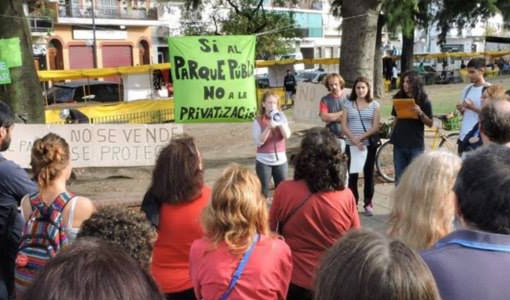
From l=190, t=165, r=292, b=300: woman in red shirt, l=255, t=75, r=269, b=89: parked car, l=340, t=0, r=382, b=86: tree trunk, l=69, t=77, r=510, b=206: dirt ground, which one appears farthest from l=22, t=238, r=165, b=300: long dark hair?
l=255, t=75, r=269, b=89: parked car

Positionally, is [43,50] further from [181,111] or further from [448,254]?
[448,254]

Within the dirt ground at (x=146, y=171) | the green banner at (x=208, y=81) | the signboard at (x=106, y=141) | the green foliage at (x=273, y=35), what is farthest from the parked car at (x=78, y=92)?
the green banner at (x=208, y=81)

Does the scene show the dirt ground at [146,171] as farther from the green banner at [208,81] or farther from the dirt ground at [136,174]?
the green banner at [208,81]

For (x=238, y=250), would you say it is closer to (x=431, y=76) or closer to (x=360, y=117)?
(x=360, y=117)

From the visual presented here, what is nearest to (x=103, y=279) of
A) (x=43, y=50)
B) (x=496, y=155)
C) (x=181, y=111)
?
(x=496, y=155)

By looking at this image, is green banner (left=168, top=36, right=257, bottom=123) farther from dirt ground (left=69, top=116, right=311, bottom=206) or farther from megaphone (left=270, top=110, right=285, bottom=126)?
dirt ground (left=69, top=116, right=311, bottom=206)

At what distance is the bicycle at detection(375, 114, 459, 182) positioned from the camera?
27.7 ft

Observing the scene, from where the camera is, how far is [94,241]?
4.03 ft

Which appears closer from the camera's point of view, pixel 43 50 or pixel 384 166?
pixel 384 166

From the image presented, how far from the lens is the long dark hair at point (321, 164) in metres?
3.29

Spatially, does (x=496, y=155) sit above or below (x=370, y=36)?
below

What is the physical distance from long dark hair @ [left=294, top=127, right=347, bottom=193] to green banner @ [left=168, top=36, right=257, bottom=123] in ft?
10.9

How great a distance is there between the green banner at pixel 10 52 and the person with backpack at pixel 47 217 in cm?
528

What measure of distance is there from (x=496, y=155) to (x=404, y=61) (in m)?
29.7
